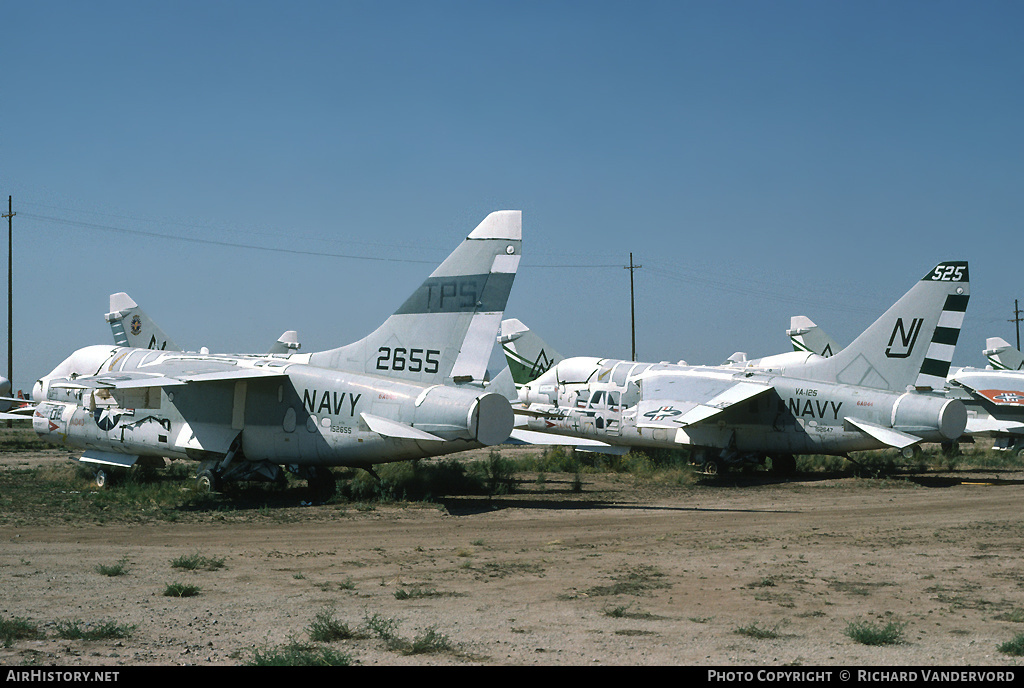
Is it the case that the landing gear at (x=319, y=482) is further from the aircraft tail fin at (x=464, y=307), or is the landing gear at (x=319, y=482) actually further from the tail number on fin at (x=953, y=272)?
the tail number on fin at (x=953, y=272)

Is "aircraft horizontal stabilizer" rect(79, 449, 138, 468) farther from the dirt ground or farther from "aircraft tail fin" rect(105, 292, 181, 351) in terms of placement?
"aircraft tail fin" rect(105, 292, 181, 351)

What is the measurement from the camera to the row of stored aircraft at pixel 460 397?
17422 mm

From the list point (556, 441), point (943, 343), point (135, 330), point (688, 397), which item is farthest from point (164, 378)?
point (943, 343)

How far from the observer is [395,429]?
16.9m

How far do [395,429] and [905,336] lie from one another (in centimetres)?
1398

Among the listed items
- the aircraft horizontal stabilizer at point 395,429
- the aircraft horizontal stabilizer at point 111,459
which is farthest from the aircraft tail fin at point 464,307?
the aircraft horizontal stabilizer at point 111,459

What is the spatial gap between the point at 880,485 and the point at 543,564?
46.9 ft

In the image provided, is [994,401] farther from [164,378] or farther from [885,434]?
[164,378]

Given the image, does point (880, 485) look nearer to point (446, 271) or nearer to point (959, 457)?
point (959, 457)

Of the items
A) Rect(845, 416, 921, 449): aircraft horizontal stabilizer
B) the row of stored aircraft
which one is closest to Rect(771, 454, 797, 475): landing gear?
the row of stored aircraft

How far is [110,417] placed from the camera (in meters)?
20.8

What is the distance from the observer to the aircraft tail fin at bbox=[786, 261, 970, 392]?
75.2 feet

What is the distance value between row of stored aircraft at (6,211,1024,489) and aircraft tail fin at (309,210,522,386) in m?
0.03

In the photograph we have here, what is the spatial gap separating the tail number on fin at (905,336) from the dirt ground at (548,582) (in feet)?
18.2
